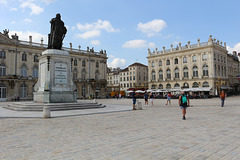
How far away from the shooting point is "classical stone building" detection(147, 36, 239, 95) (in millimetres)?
47781

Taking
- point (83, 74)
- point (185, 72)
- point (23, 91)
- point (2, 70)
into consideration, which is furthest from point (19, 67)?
point (185, 72)

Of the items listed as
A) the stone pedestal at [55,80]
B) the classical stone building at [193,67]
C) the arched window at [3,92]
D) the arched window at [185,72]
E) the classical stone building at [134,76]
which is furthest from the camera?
Answer: the classical stone building at [134,76]

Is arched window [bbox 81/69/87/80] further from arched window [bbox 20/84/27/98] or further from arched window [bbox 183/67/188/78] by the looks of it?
arched window [bbox 183/67/188/78]

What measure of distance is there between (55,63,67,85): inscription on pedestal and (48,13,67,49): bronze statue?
2.02m

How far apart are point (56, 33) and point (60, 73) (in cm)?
389

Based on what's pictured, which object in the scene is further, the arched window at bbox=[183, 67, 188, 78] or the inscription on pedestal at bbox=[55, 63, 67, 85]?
the arched window at bbox=[183, 67, 188, 78]

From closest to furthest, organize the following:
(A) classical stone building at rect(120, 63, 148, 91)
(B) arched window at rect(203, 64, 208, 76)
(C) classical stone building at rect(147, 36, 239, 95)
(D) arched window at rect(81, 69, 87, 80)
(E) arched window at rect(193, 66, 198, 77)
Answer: (C) classical stone building at rect(147, 36, 239, 95)
(B) arched window at rect(203, 64, 208, 76)
(E) arched window at rect(193, 66, 198, 77)
(D) arched window at rect(81, 69, 87, 80)
(A) classical stone building at rect(120, 63, 148, 91)

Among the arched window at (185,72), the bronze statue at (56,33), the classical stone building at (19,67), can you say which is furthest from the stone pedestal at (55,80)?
the arched window at (185,72)

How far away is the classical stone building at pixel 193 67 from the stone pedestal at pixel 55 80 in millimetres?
37324

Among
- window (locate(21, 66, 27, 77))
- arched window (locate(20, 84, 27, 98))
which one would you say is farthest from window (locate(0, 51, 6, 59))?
arched window (locate(20, 84, 27, 98))

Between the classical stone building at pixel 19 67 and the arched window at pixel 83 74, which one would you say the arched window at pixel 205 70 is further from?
the arched window at pixel 83 74

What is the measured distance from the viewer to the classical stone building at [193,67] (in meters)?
47.8

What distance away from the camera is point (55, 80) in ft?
54.4

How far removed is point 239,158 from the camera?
4.07 m
